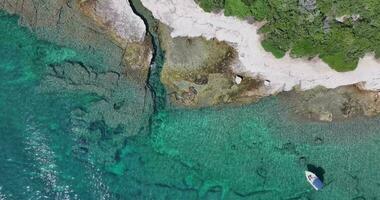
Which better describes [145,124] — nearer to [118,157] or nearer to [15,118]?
[118,157]

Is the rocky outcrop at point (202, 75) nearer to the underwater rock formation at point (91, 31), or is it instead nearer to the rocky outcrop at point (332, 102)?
the underwater rock formation at point (91, 31)

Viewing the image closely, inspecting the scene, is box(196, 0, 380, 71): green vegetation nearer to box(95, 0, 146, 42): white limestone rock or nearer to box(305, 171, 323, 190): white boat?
box(95, 0, 146, 42): white limestone rock

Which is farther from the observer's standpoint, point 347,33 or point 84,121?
point 84,121

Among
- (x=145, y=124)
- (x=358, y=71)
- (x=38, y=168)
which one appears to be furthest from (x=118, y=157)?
(x=358, y=71)

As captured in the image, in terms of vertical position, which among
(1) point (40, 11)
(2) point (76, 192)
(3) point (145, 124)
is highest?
(1) point (40, 11)

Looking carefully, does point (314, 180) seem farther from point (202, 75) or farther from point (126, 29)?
point (126, 29)
